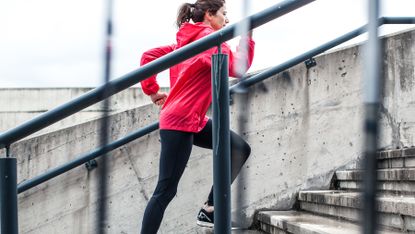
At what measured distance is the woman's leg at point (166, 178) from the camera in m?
2.24

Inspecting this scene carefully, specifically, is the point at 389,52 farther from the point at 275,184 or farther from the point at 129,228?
the point at 129,228

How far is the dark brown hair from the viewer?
244 centimetres

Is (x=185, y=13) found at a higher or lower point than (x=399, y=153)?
higher

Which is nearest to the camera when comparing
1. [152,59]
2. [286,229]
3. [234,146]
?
[234,146]

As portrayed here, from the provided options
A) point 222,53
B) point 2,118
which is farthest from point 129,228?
point 2,118

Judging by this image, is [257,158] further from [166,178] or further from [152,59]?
[166,178]

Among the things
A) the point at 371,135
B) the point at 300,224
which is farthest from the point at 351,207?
the point at 371,135

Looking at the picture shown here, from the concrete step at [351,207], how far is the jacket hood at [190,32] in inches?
33.2

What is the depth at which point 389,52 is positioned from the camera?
320cm

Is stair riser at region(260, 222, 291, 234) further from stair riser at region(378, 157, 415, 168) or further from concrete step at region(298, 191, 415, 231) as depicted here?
stair riser at region(378, 157, 415, 168)

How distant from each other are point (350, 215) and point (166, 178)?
86cm

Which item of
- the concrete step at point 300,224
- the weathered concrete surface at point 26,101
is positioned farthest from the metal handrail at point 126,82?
the weathered concrete surface at point 26,101

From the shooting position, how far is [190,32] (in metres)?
2.30

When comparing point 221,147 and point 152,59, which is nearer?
point 221,147
